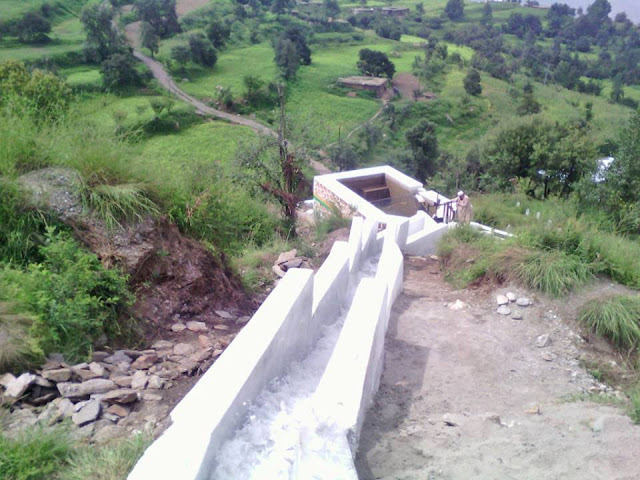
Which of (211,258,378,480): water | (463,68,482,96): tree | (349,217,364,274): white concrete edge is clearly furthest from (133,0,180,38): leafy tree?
(211,258,378,480): water

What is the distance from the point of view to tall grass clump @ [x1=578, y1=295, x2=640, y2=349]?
5484 millimetres

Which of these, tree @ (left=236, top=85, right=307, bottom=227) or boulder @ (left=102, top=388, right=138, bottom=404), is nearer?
boulder @ (left=102, top=388, right=138, bottom=404)

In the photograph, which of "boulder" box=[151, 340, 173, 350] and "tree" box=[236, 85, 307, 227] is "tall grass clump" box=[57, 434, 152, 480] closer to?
"boulder" box=[151, 340, 173, 350]

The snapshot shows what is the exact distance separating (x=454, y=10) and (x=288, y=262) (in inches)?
4141

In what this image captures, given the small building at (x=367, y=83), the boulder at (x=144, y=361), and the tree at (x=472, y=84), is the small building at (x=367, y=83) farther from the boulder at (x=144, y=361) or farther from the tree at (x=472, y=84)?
the boulder at (x=144, y=361)

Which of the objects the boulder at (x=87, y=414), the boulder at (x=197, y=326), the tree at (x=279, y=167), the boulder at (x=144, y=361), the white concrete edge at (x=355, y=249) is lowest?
the tree at (x=279, y=167)

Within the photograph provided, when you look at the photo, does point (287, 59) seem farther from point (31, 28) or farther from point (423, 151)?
point (423, 151)

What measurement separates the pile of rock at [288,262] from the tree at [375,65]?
166 feet

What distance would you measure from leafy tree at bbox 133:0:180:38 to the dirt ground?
5771 cm

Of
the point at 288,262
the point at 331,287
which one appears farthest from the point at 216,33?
the point at 331,287

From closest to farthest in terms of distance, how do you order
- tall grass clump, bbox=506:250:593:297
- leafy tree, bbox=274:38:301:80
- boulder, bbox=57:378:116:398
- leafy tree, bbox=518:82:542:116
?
1. boulder, bbox=57:378:116:398
2. tall grass clump, bbox=506:250:593:297
3. leafy tree, bbox=518:82:542:116
4. leafy tree, bbox=274:38:301:80

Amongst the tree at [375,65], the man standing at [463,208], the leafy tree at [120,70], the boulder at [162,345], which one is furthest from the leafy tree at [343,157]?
the boulder at [162,345]

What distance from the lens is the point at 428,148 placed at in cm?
3294

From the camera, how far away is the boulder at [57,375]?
11.9ft
